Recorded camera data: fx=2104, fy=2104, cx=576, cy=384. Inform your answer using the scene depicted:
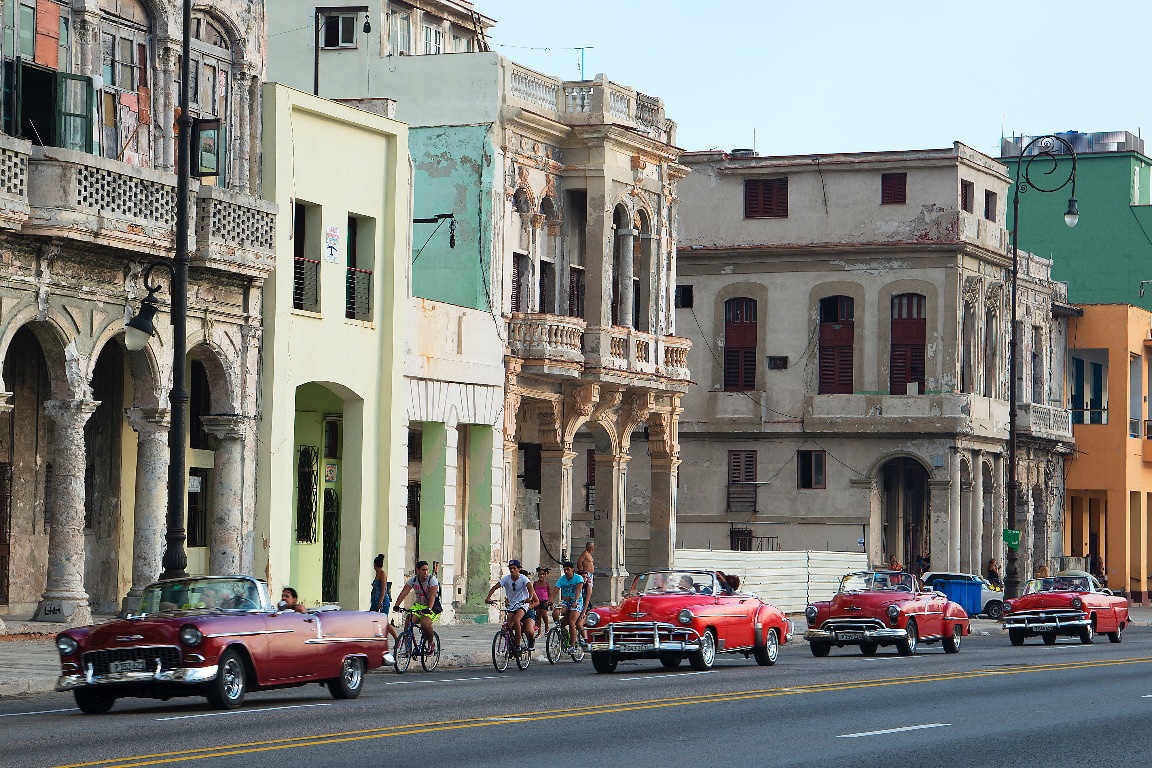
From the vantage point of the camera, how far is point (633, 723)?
1922cm

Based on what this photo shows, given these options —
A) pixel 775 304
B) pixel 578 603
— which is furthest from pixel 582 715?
pixel 775 304

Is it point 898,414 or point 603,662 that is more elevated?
point 898,414

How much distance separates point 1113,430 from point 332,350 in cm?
4183

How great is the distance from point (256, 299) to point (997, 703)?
16.3 m

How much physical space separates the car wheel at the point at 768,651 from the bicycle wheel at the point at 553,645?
2.99 m

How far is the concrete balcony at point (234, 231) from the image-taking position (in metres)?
32.5

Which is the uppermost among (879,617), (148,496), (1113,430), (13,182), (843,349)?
(13,182)

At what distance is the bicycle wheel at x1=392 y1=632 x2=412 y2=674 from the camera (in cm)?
2814

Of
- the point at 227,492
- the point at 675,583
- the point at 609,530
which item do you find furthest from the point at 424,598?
the point at 609,530

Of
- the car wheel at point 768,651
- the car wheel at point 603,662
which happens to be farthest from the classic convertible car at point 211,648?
the car wheel at point 768,651

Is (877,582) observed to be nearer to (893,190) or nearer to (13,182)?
(13,182)

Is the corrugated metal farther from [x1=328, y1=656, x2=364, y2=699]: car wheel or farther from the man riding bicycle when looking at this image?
[x1=328, y1=656, x2=364, y2=699]: car wheel

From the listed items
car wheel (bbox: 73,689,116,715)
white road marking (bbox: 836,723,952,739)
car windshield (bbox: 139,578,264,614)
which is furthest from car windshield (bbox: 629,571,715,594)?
car wheel (bbox: 73,689,116,715)

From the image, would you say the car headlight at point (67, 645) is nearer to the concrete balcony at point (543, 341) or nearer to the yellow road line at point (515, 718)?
the yellow road line at point (515, 718)
